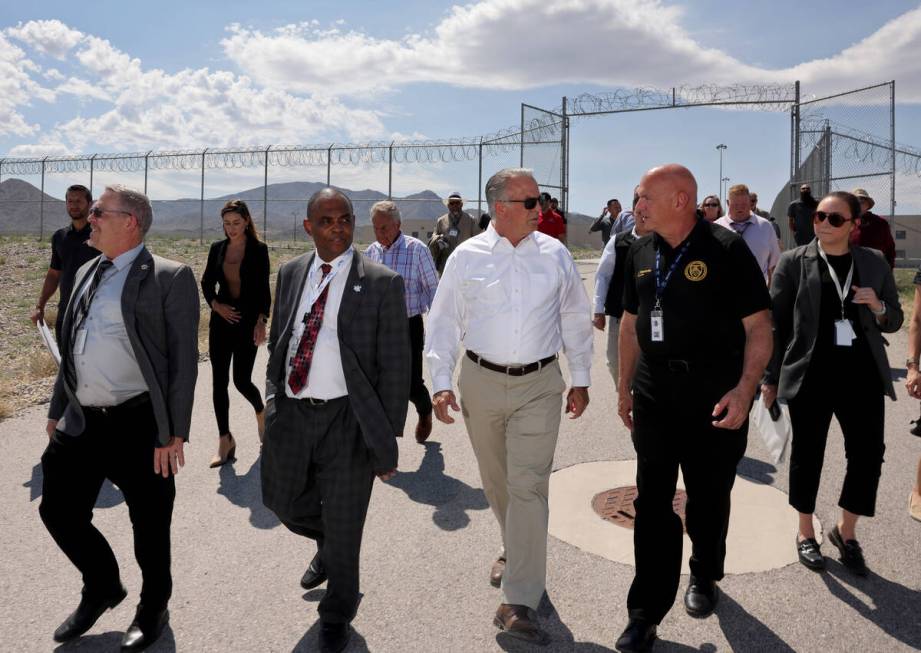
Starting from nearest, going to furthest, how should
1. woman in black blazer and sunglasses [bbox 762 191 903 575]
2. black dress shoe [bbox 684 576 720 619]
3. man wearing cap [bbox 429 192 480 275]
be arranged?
black dress shoe [bbox 684 576 720 619] < woman in black blazer and sunglasses [bbox 762 191 903 575] < man wearing cap [bbox 429 192 480 275]

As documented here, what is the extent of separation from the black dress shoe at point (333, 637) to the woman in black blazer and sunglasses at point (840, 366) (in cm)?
248

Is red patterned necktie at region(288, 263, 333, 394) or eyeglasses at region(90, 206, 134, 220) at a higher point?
eyeglasses at region(90, 206, 134, 220)

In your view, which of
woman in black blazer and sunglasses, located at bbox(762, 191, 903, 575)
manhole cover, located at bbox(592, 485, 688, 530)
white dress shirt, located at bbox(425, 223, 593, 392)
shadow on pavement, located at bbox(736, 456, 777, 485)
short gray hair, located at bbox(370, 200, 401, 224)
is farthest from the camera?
short gray hair, located at bbox(370, 200, 401, 224)

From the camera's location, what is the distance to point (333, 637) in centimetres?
363

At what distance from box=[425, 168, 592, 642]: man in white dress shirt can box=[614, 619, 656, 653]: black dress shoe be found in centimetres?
43

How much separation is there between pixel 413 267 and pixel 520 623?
3689mm

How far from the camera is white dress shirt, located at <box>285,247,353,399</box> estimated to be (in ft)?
12.4

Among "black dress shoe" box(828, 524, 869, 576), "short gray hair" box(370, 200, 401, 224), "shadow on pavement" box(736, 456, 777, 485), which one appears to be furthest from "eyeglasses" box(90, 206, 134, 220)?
"shadow on pavement" box(736, 456, 777, 485)

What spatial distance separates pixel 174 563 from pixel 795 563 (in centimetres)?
334

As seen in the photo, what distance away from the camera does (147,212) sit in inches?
154

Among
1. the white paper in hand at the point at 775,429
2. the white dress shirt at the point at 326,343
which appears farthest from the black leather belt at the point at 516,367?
the white paper in hand at the point at 775,429

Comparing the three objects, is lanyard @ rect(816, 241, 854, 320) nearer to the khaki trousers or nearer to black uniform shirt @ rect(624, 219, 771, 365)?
black uniform shirt @ rect(624, 219, 771, 365)

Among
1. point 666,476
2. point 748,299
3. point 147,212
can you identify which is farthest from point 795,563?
point 147,212

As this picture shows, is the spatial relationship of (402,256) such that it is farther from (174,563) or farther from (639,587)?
(639,587)
